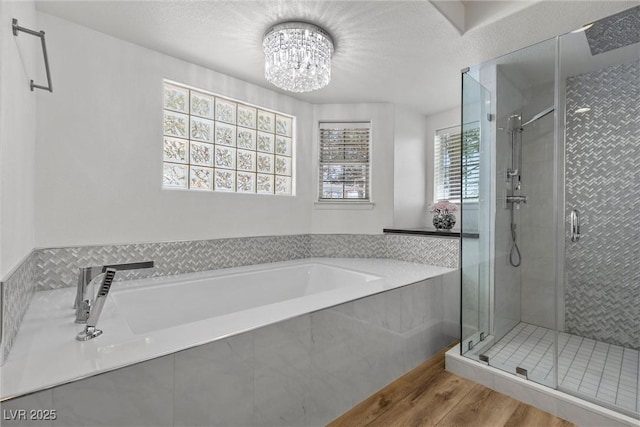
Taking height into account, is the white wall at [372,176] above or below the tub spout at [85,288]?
above

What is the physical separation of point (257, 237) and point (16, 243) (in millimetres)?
1716

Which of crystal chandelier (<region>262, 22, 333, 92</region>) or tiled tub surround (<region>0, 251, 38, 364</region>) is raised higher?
crystal chandelier (<region>262, 22, 333, 92</region>)

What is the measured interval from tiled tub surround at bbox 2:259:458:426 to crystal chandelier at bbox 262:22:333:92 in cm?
150

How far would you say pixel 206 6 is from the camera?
1.80 metres

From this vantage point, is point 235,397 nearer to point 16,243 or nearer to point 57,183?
point 16,243

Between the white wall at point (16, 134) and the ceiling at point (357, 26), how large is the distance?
52 centimetres

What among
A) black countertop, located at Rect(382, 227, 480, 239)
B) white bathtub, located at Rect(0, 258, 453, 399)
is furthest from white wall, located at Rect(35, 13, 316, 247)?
black countertop, located at Rect(382, 227, 480, 239)

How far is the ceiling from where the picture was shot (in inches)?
71.0

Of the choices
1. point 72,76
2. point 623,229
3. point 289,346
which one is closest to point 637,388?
point 623,229

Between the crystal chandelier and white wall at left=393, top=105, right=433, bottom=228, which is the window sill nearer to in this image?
white wall at left=393, top=105, right=433, bottom=228

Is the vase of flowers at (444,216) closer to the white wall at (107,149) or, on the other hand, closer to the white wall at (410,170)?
the white wall at (410,170)

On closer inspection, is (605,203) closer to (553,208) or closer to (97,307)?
(553,208)

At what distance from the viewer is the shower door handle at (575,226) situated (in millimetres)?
2436

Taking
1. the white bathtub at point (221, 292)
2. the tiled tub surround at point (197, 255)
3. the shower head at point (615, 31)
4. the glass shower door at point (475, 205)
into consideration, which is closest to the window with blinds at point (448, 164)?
the glass shower door at point (475, 205)
